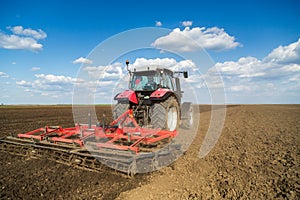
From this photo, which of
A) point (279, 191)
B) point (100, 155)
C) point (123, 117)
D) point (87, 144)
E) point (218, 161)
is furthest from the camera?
point (123, 117)

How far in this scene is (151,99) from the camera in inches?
214

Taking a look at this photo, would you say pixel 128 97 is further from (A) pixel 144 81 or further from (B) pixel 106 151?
(B) pixel 106 151

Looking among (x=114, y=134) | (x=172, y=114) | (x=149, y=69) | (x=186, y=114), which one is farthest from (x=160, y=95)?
(x=186, y=114)

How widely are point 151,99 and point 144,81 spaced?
1.29 meters

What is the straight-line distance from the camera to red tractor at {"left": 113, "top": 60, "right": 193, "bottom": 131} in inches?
212

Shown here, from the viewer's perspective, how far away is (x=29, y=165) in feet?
13.8

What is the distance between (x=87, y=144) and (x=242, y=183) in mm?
2963

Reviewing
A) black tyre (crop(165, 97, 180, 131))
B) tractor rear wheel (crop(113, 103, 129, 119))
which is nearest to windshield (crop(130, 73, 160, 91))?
black tyre (crop(165, 97, 180, 131))

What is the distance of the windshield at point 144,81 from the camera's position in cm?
635

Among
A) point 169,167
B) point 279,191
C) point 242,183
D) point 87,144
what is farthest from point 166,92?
point 279,191

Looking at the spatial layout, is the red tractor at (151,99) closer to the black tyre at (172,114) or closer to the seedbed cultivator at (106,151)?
the black tyre at (172,114)

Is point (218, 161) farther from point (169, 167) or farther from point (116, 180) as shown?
point (116, 180)

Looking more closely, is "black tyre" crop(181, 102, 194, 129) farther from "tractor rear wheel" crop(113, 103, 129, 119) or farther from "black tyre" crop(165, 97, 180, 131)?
"tractor rear wheel" crop(113, 103, 129, 119)

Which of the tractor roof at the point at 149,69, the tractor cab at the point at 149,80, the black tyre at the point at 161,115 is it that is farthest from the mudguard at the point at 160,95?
the tractor roof at the point at 149,69
